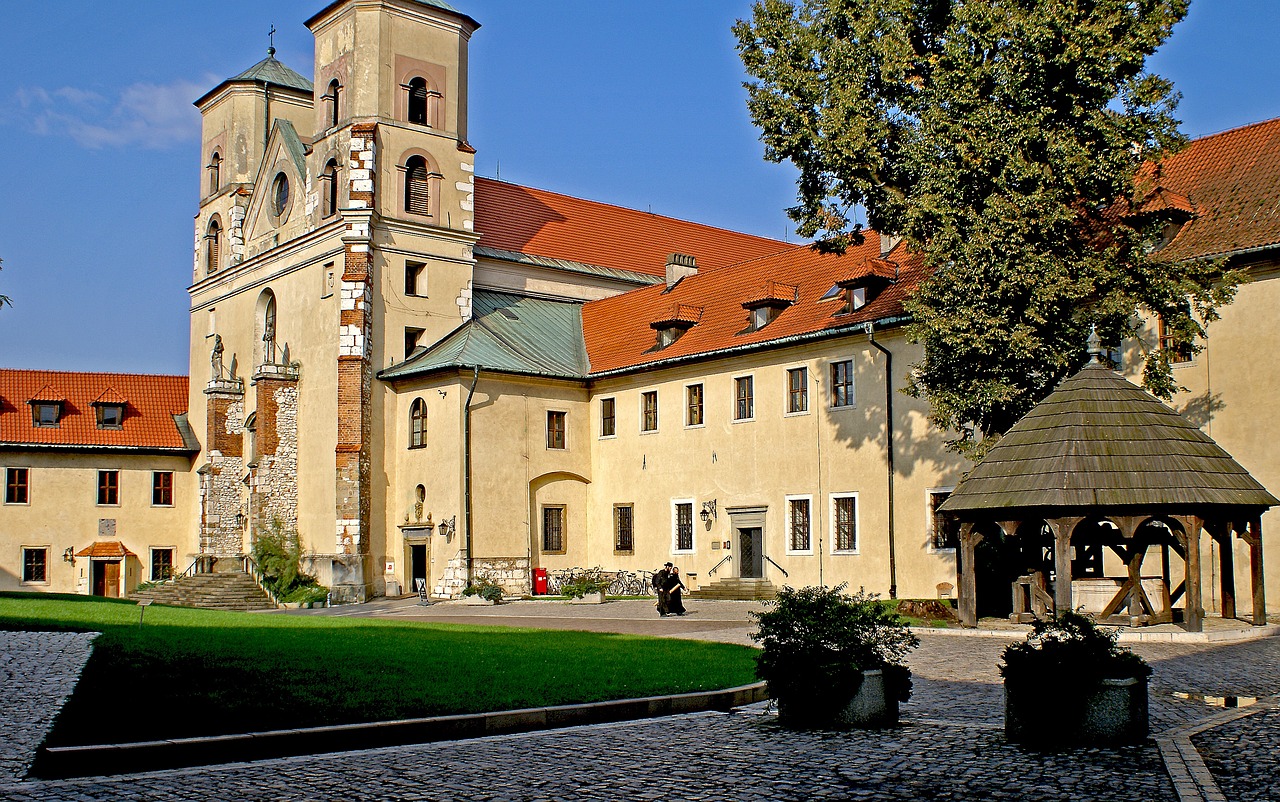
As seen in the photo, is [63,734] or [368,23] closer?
[63,734]

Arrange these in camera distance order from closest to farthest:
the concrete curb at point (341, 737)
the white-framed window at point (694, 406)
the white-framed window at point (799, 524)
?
the concrete curb at point (341, 737)
the white-framed window at point (799, 524)
the white-framed window at point (694, 406)

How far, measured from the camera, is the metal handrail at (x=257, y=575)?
3997 centimetres

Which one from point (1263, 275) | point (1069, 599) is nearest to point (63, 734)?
point (1069, 599)

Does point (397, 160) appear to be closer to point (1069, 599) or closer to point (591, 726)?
point (1069, 599)

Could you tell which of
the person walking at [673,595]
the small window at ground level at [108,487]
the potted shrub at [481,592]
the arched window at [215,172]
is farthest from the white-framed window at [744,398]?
the small window at ground level at [108,487]

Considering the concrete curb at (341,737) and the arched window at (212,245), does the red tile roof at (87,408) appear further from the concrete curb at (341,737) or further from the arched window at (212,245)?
the concrete curb at (341,737)

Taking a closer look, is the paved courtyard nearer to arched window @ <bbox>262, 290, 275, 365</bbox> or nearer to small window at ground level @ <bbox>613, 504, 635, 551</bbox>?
small window at ground level @ <bbox>613, 504, 635, 551</bbox>

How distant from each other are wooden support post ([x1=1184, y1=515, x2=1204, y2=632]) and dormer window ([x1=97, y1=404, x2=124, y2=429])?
41.5m

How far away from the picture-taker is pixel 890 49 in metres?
24.2

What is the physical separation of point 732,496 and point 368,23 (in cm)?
2021

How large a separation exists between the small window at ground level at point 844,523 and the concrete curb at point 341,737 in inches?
798

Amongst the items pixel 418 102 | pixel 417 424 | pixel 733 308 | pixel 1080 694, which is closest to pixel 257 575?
pixel 417 424

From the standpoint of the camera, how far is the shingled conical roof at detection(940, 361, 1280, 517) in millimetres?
19359

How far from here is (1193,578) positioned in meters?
19.6
